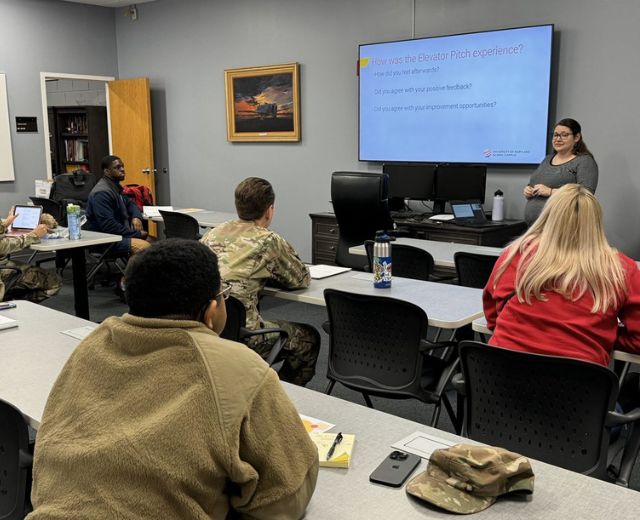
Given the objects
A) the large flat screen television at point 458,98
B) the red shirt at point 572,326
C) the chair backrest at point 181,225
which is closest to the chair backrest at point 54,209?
the chair backrest at point 181,225

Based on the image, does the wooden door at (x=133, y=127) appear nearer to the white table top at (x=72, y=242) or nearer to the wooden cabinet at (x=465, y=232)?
the white table top at (x=72, y=242)

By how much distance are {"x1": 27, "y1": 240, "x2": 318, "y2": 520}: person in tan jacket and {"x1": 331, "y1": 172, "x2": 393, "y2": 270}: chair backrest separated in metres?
3.77

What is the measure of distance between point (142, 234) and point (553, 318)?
190 inches

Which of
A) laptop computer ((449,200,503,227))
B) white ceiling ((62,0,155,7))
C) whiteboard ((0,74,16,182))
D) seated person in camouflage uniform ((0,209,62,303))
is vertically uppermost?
white ceiling ((62,0,155,7))

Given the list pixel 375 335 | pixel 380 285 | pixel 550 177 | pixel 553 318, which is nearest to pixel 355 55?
pixel 550 177

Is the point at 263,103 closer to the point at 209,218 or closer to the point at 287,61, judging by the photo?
the point at 287,61

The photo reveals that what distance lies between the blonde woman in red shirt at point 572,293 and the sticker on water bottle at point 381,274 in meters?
0.99

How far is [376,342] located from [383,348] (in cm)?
4

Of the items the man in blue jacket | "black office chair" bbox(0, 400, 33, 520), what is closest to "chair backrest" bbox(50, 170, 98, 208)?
the man in blue jacket

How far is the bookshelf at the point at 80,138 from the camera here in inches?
388

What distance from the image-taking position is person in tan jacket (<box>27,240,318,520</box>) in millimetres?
1091

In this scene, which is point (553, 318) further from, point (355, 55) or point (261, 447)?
point (355, 55)

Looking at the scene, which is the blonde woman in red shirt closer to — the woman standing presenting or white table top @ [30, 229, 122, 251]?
the woman standing presenting

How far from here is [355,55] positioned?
6.65 metres
